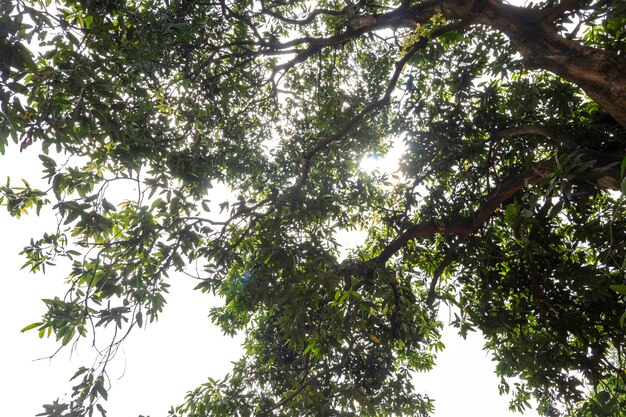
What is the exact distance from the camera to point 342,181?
188 inches

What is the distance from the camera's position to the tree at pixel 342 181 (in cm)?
271

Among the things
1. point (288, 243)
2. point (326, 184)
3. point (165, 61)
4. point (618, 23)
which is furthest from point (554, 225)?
point (165, 61)

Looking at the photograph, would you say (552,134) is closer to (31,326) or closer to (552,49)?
(552,49)

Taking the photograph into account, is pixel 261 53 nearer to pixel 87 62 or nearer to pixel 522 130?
pixel 87 62

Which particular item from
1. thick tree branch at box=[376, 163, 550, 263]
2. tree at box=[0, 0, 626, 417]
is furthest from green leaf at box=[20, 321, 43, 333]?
thick tree branch at box=[376, 163, 550, 263]

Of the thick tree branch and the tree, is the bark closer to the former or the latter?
the tree

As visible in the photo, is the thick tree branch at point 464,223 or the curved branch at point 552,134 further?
the thick tree branch at point 464,223

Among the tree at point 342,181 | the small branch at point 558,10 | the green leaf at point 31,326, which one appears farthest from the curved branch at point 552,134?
the green leaf at point 31,326

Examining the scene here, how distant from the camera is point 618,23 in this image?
3.65 metres

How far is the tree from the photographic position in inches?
107

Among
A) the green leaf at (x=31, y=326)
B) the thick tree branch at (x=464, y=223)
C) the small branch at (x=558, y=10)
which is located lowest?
the green leaf at (x=31, y=326)

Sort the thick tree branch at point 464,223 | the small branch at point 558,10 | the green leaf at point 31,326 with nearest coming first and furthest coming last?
the green leaf at point 31,326 → the small branch at point 558,10 → the thick tree branch at point 464,223

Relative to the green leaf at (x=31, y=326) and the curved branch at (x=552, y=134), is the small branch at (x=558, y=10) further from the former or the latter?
the green leaf at (x=31, y=326)

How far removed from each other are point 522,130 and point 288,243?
278cm
